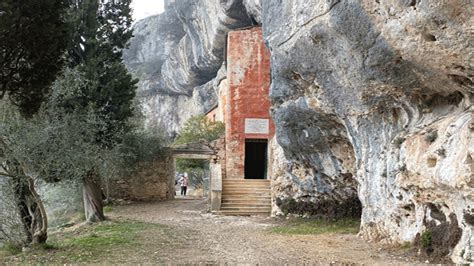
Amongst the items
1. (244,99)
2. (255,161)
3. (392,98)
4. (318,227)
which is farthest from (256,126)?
(392,98)

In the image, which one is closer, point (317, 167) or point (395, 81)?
point (395, 81)

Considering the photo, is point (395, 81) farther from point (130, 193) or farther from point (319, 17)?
point (130, 193)

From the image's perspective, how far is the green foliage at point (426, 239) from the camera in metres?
8.31

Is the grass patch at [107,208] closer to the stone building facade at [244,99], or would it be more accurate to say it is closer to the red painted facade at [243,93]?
the stone building facade at [244,99]

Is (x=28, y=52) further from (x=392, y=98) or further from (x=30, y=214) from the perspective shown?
(x=392, y=98)

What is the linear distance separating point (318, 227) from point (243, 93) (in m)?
9.51

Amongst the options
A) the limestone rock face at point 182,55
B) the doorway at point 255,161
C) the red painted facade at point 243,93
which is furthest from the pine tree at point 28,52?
the limestone rock face at point 182,55

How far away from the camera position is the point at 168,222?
15.4 meters

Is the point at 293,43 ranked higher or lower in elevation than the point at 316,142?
higher

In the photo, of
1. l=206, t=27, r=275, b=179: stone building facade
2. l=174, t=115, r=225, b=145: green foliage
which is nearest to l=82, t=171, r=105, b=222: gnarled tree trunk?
l=206, t=27, r=275, b=179: stone building facade

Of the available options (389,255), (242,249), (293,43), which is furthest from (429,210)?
(293,43)

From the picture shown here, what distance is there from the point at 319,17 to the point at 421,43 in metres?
2.68

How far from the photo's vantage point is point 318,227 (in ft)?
45.6

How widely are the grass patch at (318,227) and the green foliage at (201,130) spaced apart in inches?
526
